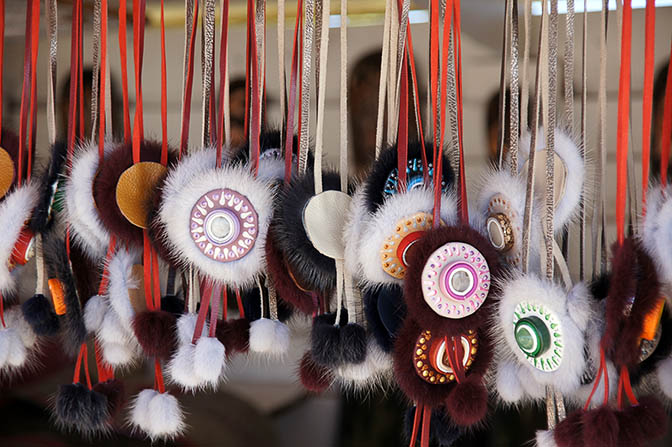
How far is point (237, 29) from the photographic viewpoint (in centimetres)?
148

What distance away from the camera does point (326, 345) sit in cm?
81

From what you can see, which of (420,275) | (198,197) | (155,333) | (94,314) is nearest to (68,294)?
(94,314)

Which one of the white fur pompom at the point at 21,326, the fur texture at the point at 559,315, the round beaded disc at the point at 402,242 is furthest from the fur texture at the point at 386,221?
the white fur pompom at the point at 21,326

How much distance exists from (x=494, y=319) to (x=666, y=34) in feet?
2.34

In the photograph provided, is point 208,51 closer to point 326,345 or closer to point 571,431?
point 326,345

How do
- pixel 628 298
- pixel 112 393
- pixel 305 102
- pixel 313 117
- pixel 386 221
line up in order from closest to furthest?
pixel 628 298 < pixel 386 221 < pixel 305 102 < pixel 112 393 < pixel 313 117

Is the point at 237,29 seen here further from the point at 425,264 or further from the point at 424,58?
the point at 425,264

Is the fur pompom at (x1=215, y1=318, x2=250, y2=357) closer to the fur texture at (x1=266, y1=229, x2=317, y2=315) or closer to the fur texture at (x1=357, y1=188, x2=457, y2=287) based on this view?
the fur texture at (x1=266, y1=229, x2=317, y2=315)

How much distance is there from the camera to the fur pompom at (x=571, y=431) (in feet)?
2.22

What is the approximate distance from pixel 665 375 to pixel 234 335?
0.53m

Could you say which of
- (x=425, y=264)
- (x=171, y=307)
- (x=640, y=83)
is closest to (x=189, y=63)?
(x=171, y=307)

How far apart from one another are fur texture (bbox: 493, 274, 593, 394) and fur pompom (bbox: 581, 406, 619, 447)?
0.05 m

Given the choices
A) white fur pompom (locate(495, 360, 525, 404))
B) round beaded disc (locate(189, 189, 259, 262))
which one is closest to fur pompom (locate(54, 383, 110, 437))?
round beaded disc (locate(189, 189, 259, 262))

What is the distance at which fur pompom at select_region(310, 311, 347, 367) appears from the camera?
81 cm
